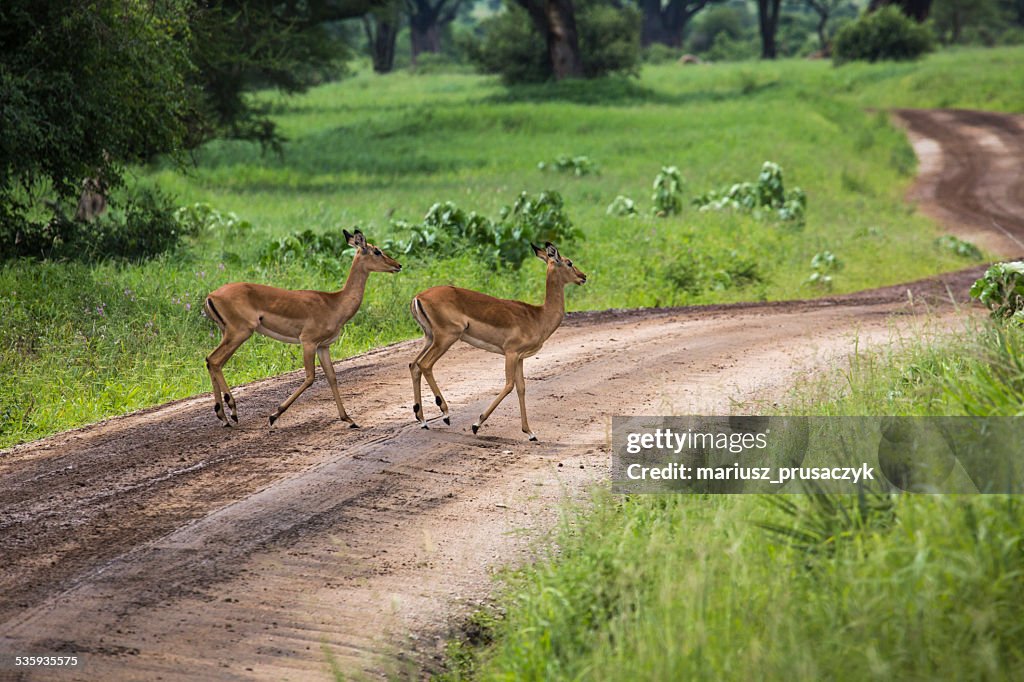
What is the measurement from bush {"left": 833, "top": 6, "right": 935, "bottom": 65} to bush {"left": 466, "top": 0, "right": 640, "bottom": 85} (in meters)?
12.9

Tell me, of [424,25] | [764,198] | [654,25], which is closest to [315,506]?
[764,198]

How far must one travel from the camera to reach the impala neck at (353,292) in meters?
9.65

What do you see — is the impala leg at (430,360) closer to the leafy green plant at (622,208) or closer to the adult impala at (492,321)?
the adult impala at (492,321)

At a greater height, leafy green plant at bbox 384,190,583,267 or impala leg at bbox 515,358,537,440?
impala leg at bbox 515,358,537,440

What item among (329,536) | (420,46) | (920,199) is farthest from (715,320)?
(420,46)

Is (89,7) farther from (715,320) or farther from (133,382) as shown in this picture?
(715,320)

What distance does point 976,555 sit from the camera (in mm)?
5684

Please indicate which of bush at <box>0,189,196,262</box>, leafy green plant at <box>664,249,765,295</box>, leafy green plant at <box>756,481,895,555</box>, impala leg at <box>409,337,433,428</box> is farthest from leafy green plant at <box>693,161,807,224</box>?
leafy green plant at <box>756,481,895,555</box>

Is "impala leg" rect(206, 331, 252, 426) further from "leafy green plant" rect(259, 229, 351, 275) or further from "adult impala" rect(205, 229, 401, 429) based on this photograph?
"leafy green plant" rect(259, 229, 351, 275)

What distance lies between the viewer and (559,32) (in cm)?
4828

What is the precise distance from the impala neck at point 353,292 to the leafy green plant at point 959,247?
1648 centimetres

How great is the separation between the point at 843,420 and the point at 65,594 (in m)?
4.83

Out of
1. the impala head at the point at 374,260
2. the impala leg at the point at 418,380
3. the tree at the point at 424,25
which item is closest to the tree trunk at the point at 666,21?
the tree at the point at 424,25

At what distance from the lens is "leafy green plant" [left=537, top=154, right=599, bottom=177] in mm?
30645
